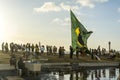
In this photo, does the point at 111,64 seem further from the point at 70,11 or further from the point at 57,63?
the point at 70,11

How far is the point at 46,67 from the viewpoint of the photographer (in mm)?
49438

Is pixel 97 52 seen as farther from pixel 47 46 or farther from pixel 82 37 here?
pixel 82 37

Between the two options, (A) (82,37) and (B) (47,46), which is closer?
(A) (82,37)

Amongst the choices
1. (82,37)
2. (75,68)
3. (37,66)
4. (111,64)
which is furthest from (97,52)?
(37,66)

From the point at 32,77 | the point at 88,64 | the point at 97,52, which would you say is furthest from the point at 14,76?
the point at 97,52

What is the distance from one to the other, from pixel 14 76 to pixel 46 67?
13.4 meters

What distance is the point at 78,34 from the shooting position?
46500 mm

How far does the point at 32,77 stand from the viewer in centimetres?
3775

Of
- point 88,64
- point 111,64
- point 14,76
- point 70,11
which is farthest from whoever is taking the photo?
point 111,64

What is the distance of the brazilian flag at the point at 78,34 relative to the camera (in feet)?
151

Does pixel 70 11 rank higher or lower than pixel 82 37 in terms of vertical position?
higher

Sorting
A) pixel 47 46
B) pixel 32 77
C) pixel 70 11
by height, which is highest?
pixel 70 11

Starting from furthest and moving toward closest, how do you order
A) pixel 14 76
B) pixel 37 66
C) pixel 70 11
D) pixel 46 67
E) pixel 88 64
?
pixel 88 64, pixel 46 67, pixel 70 11, pixel 37 66, pixel 14 76

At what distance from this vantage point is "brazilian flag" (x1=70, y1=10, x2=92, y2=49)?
46.1 meters
